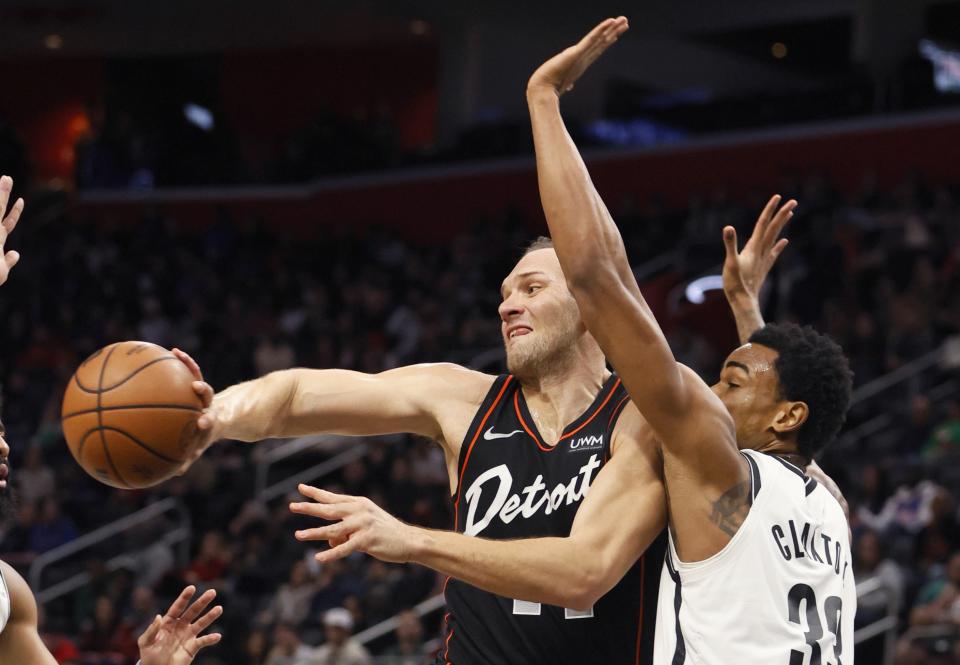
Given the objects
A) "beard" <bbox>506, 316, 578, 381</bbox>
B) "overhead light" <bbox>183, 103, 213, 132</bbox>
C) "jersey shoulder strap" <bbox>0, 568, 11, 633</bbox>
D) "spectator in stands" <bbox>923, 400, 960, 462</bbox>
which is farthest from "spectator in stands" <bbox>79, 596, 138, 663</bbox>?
"overhead light" <bbox>183, 103, 213, 132</bbox>

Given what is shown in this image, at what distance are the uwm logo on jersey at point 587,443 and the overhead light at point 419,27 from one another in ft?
60.9

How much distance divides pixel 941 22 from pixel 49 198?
A: 45.4 feet

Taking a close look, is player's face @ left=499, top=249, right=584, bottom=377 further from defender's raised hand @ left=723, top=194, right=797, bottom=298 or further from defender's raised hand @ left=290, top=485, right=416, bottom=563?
defender's raised hand @ left=290, top=485, right=416, bottom=563

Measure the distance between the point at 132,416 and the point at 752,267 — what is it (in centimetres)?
242

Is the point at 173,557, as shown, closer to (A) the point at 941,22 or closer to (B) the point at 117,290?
(B) the point at 117,290

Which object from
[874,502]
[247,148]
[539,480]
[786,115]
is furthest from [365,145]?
[539,480]

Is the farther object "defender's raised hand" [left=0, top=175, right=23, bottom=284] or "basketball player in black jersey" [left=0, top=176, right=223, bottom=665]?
"defender's raised hand" [left=0, top=175, right=23, bottom=284]


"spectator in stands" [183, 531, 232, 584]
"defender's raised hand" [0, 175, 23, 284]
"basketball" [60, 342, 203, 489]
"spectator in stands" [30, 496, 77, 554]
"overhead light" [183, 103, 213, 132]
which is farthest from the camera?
"overhead light" [183, 103, 213, 132]

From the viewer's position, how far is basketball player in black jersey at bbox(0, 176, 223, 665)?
414cm

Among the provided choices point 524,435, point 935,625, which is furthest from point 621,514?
point 935,625

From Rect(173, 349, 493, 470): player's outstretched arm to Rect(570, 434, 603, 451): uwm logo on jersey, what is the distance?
346 mm

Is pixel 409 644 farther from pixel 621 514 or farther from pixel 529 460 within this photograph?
pixel 621 514

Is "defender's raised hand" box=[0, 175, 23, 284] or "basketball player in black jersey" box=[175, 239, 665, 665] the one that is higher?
"defender's raised hand" box=[0, 175, 23, 284]

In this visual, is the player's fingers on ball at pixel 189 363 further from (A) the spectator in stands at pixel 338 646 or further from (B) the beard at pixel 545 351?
(A) the spectator in stands at pixel 338 646
